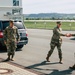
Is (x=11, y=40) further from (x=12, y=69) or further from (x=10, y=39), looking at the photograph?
(x=12, y=69)

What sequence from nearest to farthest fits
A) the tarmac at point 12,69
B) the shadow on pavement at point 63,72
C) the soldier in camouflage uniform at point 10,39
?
the tarmac at point 12,69 < the shadow on pavement at point 63,72 < the soldier in camouflage uniform at point 10,39

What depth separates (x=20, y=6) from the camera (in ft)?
Result: 97.9

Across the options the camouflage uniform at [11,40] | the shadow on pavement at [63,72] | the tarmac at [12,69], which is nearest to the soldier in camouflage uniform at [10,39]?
the camouflage uniform at [11,40]

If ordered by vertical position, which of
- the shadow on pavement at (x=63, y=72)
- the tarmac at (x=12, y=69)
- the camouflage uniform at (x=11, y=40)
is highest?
the camouflage uniform at (x=11, y=40)

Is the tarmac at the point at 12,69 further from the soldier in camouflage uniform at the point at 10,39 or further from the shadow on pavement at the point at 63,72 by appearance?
the soldier in camouflage uniform at the point at 10,39

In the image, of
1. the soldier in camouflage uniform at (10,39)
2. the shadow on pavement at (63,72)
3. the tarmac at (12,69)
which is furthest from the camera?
the soldier in camouflage uniform at (10,39)

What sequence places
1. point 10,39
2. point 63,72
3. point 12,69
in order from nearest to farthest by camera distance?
point 63,72
point 12,69
point 10,39

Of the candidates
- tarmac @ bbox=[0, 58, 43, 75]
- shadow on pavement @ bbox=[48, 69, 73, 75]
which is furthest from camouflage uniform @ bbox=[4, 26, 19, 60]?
shadow on pavement @ bbox=[48, 69, 73, 75]

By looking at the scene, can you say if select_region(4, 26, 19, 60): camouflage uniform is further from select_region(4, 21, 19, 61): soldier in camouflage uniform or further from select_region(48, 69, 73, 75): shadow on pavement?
select_region(48, 69, 73, 75): shadow on pavement

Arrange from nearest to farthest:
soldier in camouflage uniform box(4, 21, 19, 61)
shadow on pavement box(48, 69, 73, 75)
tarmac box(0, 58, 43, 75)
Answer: tarmac box(0, 58, 43, 75) → shadow on pavement box(48, 69, 73, 75) → soldier in camouflage uniform box(4, 21, 19, 61)

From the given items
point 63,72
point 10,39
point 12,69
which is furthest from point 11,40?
point 63,72

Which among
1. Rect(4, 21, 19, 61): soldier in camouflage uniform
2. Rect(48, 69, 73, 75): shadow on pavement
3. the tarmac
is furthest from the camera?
Rect(4, 21, 19, 61): soldier in camouflage uniform

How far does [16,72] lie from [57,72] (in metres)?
1.41

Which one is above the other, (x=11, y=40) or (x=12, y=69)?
(x=11, y=40)
